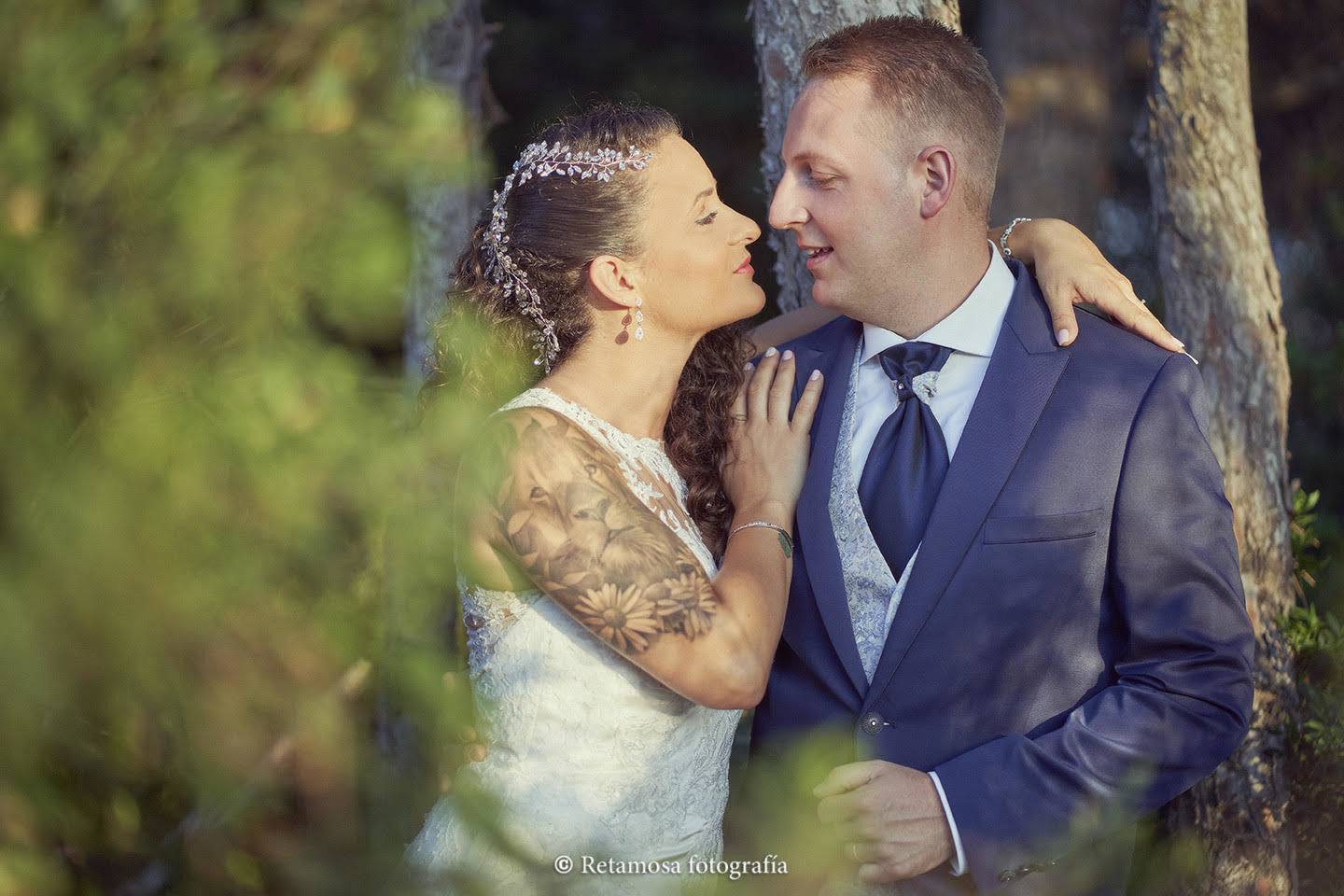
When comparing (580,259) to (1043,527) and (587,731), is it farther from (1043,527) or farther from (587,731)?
(1043,527)

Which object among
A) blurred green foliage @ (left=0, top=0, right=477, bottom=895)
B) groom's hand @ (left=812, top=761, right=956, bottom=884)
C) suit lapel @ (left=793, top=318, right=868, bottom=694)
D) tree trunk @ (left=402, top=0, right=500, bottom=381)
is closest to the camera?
blurred green foliage @ (left=0, top=0, right=477, bottom=895)

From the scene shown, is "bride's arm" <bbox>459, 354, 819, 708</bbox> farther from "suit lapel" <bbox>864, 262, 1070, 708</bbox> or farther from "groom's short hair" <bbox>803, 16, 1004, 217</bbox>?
"groom's short hair" <bbox>803, 16, 1004, 217</bbox>

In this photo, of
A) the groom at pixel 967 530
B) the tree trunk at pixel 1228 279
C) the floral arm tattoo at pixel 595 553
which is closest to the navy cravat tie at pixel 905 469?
the groom at pixel 967 530

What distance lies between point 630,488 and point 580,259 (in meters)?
0.65

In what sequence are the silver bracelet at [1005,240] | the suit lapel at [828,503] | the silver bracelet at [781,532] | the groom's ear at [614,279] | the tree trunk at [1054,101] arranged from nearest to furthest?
the suit lapel at [828,503], the silver bracelet at [781,532], the groom's ear at [614,279], the silver bracelet at [1005,240], the tree trunk at [1054,101]

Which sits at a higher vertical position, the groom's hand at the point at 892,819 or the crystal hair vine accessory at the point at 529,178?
the crystal hair vine accessory at the point at 529,178

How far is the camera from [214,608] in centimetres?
109

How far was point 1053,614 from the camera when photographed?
2.57m

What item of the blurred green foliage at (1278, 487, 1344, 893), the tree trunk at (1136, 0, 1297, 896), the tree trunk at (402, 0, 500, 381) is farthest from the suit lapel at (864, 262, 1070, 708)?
the tree trunk at (402, 0, 500, 381)

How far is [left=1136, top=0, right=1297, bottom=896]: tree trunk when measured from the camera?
3810mm

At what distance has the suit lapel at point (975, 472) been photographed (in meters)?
2.56

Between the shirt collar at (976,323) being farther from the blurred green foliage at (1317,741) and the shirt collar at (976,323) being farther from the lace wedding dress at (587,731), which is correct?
the blurred green foliage at (1317,741)

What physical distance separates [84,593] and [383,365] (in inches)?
239

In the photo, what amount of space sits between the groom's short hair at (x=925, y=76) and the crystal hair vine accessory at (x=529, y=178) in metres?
0.59
